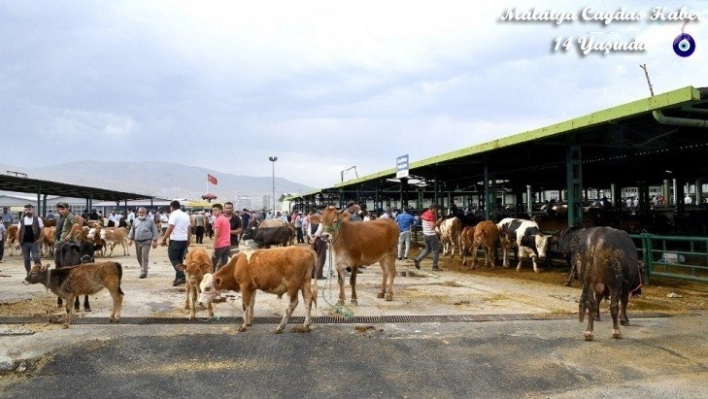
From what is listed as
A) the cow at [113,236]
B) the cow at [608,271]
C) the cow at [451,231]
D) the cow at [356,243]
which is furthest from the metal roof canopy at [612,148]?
the cow at [113,236]

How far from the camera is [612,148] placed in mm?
15039

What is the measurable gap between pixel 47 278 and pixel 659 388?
8.21m

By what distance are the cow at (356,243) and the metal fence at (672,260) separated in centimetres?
Result: 540

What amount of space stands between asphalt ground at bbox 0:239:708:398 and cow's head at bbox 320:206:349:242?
4.16 feet

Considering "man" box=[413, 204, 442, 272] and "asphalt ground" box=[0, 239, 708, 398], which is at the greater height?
"man" box=[413, 204, 442, 272]

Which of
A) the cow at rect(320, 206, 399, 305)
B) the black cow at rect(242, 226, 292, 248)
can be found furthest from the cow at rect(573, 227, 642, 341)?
the black cow at rect(242, 226, 292, 248)

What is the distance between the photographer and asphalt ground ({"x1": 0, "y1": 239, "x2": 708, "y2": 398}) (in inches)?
196

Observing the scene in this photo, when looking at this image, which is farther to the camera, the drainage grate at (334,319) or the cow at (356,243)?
the cow at (356,243)

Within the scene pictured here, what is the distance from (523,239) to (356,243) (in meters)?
7.56

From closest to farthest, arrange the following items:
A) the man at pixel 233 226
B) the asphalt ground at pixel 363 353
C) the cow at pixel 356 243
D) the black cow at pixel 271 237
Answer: the asphalt ground at pixel 363 353 → the cow at pixel 356 243 → the man at pixel 233 226 → the black cow at pixel 271 237

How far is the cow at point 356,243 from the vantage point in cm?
916

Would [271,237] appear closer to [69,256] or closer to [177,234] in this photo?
[177,234]

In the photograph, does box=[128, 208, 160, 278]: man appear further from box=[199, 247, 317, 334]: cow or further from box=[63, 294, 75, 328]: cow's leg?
box=[199, 247, 317, 334]: cow

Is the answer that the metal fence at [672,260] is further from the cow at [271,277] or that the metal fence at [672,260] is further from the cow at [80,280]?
the cow at [80,280]
